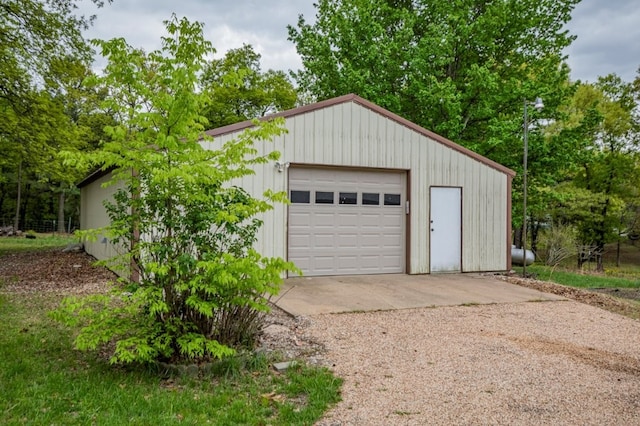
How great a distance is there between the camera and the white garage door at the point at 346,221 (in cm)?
818

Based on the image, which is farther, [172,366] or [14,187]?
[14,187]

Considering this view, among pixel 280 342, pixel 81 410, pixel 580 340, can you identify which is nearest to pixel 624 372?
pixel 580 340

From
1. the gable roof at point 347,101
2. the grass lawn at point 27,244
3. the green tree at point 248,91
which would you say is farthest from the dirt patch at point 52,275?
the green tree at point 248,91

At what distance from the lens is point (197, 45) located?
3.58 meters

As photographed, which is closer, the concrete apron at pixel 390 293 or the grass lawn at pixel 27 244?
the concrete apron at pixel 390 293

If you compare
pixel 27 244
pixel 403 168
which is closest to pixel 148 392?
pixel 403 168

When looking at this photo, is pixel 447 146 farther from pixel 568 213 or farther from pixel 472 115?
pixel 568 213

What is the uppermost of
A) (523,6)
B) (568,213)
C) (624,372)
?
(523,6)

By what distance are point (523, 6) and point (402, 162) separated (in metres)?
9.81

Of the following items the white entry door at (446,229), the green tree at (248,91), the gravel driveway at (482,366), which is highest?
the green tree at (248,91)

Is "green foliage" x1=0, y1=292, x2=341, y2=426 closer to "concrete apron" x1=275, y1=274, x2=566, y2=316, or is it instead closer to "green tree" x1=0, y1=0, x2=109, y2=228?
"concrete apron" x1=275, y1=274, x2=566, y2=316

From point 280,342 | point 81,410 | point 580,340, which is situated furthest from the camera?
point 580,340

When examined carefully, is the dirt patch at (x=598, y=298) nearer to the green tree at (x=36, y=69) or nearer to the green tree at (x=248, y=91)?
the green tree at (x=36, y=69)

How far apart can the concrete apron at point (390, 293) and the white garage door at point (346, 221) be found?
0.35m
